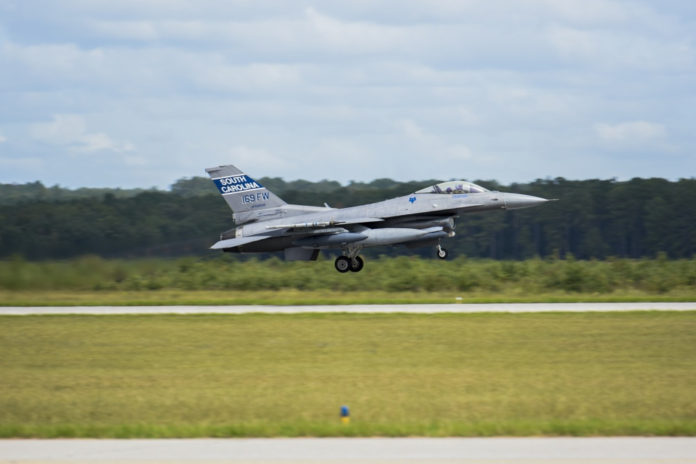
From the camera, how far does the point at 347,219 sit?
29688 millimetres

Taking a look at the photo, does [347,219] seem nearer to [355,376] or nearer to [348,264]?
[348,264]

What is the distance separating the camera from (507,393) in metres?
11.5

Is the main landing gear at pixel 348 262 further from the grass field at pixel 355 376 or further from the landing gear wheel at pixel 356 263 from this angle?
the grass field at pixel 355 376

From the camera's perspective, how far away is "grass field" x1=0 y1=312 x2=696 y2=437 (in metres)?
9.81

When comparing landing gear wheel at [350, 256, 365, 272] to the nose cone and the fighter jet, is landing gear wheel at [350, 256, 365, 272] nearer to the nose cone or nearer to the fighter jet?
the fighter jet

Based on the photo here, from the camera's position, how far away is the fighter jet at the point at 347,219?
2859cm

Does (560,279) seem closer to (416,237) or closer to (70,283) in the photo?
(416,237)

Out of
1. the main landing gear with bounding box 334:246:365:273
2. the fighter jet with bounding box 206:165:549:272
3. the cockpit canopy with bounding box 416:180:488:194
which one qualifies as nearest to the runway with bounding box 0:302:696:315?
the fighter jet with bounding box 206:165:549:272
